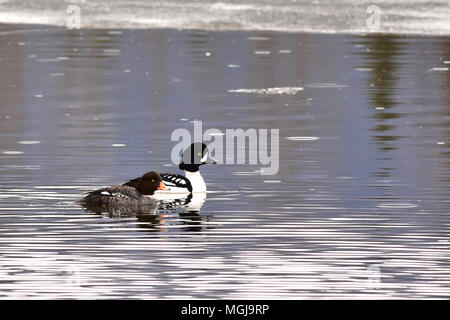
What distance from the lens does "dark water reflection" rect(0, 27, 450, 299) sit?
10.6 m

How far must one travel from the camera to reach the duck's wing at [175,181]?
15.3m

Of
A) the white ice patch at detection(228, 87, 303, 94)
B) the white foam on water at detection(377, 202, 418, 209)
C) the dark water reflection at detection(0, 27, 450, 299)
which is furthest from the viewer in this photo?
the white ice patch at detection(228, 87, 303, 94)

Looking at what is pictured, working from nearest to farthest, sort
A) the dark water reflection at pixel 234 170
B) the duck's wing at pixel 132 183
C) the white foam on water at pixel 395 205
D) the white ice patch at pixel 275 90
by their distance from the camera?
the dark water reflection at pixel 234 170, the white foam on water at pixel 395 205, the duck's wing at pixel 132 183, the white ice patch at pixel 275 90

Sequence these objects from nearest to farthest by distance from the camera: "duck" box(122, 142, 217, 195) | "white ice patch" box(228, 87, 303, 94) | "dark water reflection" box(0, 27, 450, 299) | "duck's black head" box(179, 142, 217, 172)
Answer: "dark water reflection" box(0, 27, 450, 299) < "duck" box(122, 142, 217, 195) < "duck's black head" box(179, 142, 217, 172) < "white ice patch" box(228, 87, 303, 94)

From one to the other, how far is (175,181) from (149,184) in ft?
2.30

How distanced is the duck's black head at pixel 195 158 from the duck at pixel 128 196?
2.64 ft

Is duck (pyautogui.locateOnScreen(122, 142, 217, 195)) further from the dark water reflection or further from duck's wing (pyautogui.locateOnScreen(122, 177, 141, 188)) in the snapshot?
the dark water reflection

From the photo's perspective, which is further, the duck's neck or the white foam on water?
the duck's neck

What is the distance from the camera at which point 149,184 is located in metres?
14.7

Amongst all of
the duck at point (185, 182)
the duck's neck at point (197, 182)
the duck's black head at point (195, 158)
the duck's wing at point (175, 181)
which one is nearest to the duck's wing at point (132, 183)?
the duck at point (185, 182)

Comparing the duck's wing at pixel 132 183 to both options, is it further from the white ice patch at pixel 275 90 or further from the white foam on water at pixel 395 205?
the white ice patch at pixel 275 90

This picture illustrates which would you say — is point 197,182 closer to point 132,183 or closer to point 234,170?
point 132,183

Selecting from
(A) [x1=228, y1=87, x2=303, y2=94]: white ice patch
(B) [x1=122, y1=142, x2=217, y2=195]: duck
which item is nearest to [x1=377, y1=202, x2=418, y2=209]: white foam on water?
(B) [x1=122, y1=142, x2=217, y2=195]: duck

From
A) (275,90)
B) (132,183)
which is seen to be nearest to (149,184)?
(132,183)
